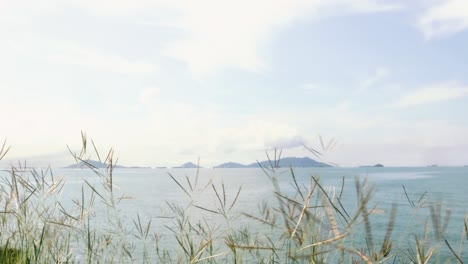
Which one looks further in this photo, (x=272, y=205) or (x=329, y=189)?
(x=272, y=205)

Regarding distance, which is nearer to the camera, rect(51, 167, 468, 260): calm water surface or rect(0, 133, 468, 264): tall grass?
rect(0, 133, 468, 264): tall grass

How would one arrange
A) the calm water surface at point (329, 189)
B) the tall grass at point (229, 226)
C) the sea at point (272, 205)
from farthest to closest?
the calm water surface at point (329, 189), the sea at point (272, 205), the tall grass at point (229, 226)

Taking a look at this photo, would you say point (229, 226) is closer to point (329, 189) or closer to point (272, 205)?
point (272, 205)

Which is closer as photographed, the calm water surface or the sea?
the sea

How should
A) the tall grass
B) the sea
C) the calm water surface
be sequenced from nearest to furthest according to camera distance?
the tall grass → the sea → the calm water surface

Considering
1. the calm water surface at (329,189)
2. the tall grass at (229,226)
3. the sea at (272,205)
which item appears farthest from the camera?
the calm water surface at (329,189)

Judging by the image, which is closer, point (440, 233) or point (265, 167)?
point (440, 233)

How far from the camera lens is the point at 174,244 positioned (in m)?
26.0

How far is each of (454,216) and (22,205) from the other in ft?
142

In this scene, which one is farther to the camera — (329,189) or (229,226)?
(229,226)

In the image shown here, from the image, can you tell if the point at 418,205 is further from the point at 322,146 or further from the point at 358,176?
the point at 358,176

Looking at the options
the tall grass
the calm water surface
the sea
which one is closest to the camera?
the tall grass

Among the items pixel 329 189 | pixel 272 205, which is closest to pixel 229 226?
pixel 272 205

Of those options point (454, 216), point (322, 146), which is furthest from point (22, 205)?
point (454, 216)
